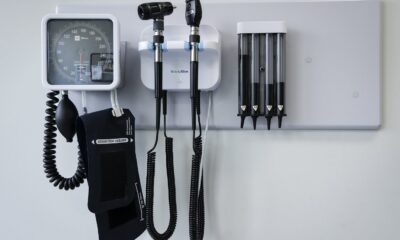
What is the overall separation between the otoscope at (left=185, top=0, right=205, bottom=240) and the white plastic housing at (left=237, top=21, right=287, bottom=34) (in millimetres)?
93

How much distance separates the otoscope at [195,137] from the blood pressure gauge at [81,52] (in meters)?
0.14

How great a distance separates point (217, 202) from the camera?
0.79 meters

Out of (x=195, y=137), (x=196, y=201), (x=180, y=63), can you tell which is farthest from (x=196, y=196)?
(x=180, y=63)

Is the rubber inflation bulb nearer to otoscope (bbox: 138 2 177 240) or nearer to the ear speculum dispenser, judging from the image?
otoscope (bbox: 138 2 177 240)

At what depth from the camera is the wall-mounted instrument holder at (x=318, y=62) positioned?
29.7 inches

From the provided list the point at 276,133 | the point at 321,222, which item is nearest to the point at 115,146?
the point at 276,133

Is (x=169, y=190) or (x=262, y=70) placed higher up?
(x=262, y=70)

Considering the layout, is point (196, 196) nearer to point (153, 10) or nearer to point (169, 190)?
point (169, 190)

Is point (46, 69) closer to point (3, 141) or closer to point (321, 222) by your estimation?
point (3, 141)

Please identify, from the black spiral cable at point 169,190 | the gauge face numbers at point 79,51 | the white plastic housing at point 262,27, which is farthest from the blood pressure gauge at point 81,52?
the white plastic housing at point 262,27

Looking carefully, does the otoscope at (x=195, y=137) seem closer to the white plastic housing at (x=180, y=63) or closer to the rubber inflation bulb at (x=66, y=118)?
the white plastic housing at (x=180, y=63)

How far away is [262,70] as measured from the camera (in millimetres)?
744

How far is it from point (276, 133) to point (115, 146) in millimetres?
328

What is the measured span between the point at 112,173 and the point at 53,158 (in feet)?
0.45
